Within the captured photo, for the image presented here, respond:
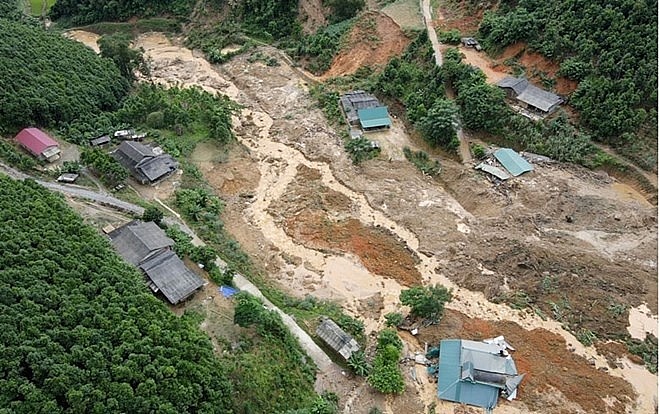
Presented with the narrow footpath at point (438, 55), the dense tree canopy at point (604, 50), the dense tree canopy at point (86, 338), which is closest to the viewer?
the dense tree canopy at point (86, 338)

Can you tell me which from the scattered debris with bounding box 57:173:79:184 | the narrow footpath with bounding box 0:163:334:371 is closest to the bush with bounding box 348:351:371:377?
the narrow footpath with bounding box 0:163:334:371

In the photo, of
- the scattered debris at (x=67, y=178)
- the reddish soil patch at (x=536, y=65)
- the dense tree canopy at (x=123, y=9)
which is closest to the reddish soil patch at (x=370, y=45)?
the reddish soil patch at (x=536, y=65)

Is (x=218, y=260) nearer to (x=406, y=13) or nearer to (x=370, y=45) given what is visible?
(x=370, y=45)

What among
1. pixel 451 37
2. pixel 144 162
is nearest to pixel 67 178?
pixel 144 162

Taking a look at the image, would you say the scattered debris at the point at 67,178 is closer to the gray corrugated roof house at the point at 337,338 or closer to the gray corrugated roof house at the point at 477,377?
the gray corrugated roof house at the point at 337,338

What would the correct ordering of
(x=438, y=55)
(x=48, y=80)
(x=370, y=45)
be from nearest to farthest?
(x=48, y=80) → (x=438, y=55) → (x=370, y=45)

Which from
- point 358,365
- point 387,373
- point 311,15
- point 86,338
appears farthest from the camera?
point 311,15

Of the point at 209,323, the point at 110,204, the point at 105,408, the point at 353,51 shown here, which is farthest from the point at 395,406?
the point at 353,51
